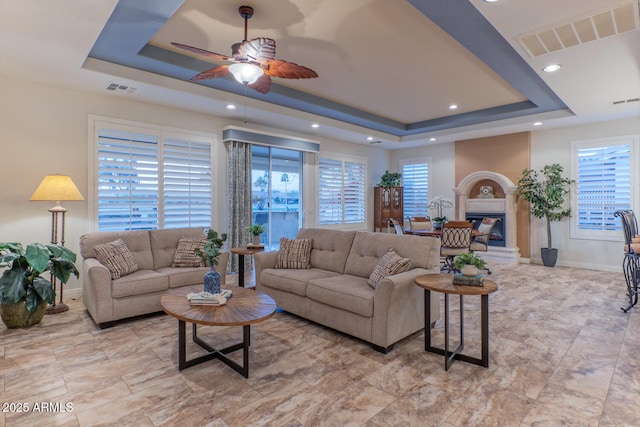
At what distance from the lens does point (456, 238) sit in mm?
5594

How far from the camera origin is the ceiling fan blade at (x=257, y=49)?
8.97 feet

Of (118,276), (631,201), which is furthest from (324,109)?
(631,201)

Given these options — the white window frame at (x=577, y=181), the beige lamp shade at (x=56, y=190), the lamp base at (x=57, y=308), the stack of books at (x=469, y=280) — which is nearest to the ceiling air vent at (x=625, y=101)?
the white window frame at (x=577, y=181)

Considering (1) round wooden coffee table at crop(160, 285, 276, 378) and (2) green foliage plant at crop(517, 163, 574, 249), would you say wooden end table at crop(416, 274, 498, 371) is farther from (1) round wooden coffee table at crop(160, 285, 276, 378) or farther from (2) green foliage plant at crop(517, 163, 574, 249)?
(2) green foliage plant at crop(517, 163, 574, 249)

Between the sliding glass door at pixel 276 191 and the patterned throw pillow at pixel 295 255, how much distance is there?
7.45ft

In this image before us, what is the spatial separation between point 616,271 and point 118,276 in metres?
7.89

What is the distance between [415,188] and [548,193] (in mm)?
2957

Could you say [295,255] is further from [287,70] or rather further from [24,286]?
[24,286]

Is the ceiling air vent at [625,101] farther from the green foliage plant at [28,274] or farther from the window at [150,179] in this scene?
the green foliage plant at [28,274]

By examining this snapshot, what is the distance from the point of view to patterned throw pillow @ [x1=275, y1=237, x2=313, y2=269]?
4.12 metres

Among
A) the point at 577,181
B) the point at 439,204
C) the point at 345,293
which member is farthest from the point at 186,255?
the point at 577,181

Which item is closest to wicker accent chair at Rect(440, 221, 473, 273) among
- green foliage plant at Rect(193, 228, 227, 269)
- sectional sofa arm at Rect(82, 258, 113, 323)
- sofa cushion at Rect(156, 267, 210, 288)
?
sofa cushion at Rect(156, 267, 210, 288)

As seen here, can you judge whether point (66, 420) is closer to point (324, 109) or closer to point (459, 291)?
point (459, 291)

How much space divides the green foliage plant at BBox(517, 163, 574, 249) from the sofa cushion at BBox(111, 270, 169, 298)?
6.68 metres
